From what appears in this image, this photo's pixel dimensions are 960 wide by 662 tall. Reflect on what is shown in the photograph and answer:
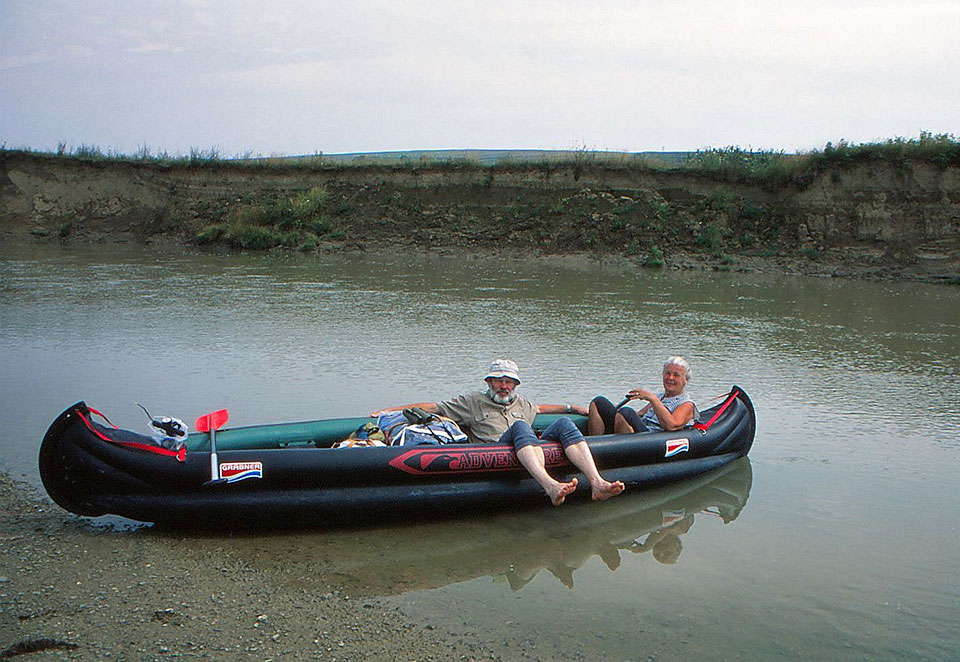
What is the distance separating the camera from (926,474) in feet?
22.5

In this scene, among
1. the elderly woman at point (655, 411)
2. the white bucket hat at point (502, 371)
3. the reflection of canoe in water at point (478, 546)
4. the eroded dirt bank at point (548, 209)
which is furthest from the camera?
the eroded dirt bank at point (548, 209)

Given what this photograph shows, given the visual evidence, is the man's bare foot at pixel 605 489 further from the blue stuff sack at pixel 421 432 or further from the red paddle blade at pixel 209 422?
the red paddle blade at pixel 209 422

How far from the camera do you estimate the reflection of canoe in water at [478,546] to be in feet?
16.3

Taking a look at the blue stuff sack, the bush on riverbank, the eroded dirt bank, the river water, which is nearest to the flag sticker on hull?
the river water

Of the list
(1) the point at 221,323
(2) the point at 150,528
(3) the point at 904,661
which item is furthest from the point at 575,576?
(1) the point at 221,323

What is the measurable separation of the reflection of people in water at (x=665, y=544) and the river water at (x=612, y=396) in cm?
2

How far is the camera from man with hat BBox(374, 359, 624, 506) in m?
5.70

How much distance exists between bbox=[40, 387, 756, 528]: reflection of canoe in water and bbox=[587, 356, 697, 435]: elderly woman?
2.02ft

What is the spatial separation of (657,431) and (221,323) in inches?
312

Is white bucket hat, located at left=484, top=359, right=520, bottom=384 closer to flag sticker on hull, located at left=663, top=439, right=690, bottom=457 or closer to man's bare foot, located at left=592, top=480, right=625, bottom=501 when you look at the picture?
man's bare foot, located at left=592, top=480, right=625, bottom=501

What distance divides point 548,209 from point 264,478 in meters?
21.2

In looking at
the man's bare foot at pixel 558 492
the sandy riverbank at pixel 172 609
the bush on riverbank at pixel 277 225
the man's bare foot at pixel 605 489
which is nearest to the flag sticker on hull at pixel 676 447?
the man's bare foot at pixel 605 489

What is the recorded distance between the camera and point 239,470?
530 centimetres

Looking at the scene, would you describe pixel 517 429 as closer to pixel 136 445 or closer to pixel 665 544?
pixel 665 544
